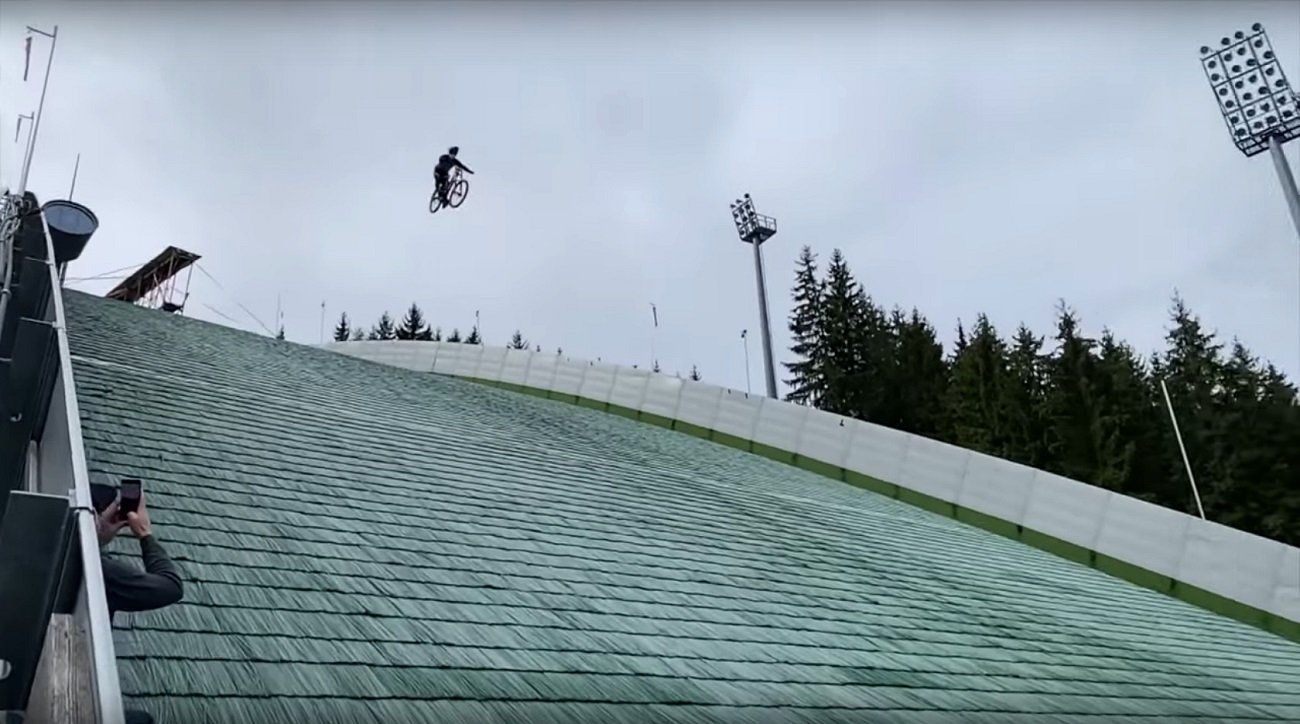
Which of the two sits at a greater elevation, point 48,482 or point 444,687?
point 48,482

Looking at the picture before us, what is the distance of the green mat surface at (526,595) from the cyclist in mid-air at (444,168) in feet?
15.4

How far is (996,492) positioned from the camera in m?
10.4

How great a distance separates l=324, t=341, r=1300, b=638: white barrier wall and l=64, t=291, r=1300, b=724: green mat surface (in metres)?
1.16

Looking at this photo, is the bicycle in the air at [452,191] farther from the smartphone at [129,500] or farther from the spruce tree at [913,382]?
the spruce tree at [913,382]

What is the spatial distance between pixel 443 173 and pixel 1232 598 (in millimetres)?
10016

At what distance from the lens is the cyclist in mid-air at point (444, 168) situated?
38.6 ft

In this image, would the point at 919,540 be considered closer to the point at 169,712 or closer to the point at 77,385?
the point at 77,385

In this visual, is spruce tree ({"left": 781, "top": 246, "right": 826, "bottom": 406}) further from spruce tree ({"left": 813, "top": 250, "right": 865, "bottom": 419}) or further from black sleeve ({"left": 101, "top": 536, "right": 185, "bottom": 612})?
black sleeve ({"left": 101, "top": 536, "right": 185, "bottom": 612})

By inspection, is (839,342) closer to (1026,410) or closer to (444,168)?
(1026,410)

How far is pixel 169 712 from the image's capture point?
1812 millimetres

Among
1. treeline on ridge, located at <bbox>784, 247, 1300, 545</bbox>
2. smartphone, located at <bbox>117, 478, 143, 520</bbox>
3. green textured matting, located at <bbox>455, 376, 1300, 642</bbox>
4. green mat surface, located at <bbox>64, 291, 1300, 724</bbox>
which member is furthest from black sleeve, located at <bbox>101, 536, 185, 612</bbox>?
treeline on ridge, located at <bbox>784, 247, 1300, 545</bbox>

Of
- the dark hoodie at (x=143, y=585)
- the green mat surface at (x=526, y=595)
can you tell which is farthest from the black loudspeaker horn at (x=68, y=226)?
the dark hoodie at (x=143, y=585)

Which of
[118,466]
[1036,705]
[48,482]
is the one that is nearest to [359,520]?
[118,466]

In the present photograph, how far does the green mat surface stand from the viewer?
7.55ft
